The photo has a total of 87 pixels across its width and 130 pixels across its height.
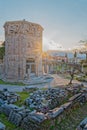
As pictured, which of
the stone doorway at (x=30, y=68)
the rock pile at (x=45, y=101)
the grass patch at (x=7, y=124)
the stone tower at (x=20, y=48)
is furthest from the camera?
the stone doorway at (x=30, y=68)

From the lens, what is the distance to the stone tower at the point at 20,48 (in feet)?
87.0

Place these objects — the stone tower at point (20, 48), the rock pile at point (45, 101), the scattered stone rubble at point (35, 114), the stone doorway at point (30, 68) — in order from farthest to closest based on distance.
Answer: the stone doorway at point (30, 68) → the stone tower at point (20, 48) → the rock pile at point (45, 101) → the scattered stone rubble at point (35, 114)

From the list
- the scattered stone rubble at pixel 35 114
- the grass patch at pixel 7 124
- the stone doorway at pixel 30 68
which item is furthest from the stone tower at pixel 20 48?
the grass patch at pixel 7 124

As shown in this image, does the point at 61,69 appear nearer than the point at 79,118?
Answer: No

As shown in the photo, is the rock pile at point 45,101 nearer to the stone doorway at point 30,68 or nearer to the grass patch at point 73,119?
the grass patch at point 73,119

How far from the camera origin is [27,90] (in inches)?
736

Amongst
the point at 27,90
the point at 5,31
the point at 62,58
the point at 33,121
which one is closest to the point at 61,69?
the point at 62,58

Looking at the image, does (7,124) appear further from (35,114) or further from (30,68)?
(30,68)

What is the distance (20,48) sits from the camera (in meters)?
26.6

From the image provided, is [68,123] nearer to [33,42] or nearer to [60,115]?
[60,115]

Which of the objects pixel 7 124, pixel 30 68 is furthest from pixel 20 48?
pixel 7 124

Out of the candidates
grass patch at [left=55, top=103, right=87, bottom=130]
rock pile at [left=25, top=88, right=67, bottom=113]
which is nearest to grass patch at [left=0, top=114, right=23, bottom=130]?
rock pile at [left=25, top=88, right=67, bottom=113]

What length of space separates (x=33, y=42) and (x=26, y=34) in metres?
1.77

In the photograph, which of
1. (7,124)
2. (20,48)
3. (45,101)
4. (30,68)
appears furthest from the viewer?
(30,68)
